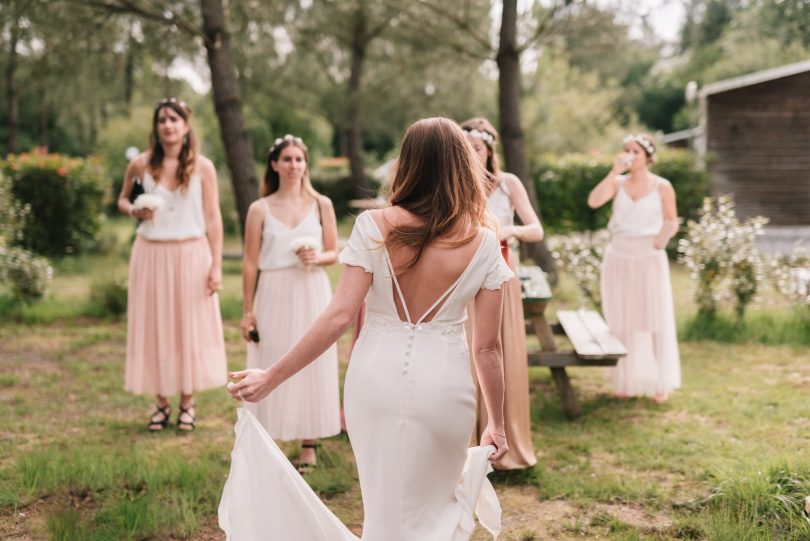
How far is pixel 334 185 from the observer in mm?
27406

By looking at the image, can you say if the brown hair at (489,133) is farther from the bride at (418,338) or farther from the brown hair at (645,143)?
the bride at (418,338)

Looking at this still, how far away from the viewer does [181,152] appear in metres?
5.41

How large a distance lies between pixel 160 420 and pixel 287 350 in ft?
5.06

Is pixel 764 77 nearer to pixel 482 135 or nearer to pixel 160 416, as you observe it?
pixel 482 135

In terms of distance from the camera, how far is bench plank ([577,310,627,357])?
5461mm

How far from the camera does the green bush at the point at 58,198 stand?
13.9 metres

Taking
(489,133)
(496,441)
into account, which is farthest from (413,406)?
(489,133)

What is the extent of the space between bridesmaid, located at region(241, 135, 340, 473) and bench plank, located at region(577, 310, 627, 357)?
212 centimetres

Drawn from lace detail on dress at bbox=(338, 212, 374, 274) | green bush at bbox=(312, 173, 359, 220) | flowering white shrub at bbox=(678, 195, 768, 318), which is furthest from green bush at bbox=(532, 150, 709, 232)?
lace detail on dress at bbox=(338, 212, 374, 274)

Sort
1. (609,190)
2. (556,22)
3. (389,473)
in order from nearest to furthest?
(389,473)
(609,190)
(556,22)

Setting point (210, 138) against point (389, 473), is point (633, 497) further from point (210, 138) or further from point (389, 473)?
point (210, 138)

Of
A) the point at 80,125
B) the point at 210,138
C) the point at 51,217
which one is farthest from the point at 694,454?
the point at 80,125

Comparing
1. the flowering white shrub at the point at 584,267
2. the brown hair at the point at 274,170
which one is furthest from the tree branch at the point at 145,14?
the flowering white shrub at the point at 584,267

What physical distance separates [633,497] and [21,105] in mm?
40517
